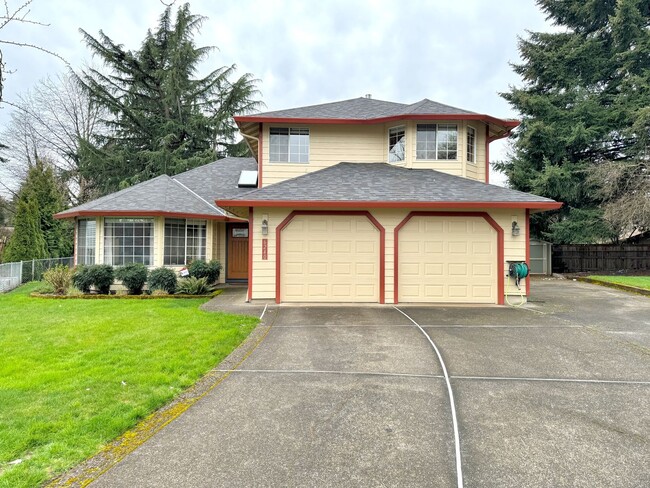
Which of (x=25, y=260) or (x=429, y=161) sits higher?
(x=429, y=161)

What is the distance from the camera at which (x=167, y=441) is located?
2873 mm

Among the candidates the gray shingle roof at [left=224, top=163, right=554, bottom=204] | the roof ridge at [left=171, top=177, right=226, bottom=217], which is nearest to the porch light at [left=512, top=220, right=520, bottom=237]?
the gray shingle roof at [left=224, top=163, right=554, bottom=204]

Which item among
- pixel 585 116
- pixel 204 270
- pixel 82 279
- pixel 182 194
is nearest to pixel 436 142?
pixel 204 270

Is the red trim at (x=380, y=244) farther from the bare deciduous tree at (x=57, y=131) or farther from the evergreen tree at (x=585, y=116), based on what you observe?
the bare deciduous tree at (x=57, y=131)

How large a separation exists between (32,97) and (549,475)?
3017cm

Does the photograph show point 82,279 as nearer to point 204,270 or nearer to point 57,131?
point 204,270

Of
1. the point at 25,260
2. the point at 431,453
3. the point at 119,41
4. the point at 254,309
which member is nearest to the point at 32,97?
the point at 119,41

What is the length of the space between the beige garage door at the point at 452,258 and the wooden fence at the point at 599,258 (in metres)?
10.5

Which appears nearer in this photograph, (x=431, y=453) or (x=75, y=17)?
(x=431, y=453)

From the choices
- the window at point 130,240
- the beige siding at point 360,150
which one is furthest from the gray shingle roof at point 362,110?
the window at point 130,240

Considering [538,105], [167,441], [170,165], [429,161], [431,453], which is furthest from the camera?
[170,165]

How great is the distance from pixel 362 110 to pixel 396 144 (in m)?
1.88

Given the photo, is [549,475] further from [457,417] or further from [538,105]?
[538,105]

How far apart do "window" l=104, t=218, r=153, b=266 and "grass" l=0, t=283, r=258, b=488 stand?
3.29 metres
